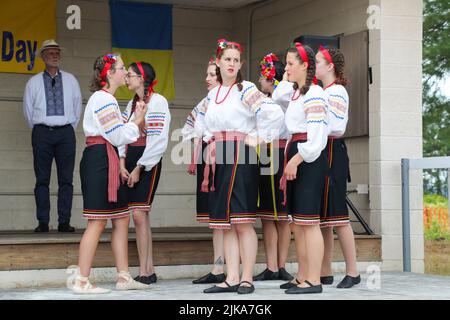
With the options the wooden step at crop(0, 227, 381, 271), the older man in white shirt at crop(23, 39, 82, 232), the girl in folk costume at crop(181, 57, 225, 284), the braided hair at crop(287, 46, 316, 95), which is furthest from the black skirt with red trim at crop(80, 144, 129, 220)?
the older man in white shirt at crop(23, 39, 82, 232)

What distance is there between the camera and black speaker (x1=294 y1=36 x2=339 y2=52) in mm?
7598

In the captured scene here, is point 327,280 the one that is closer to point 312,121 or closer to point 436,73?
point 312,121

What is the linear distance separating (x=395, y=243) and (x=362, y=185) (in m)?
0.57

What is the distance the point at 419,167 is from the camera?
7438 mm

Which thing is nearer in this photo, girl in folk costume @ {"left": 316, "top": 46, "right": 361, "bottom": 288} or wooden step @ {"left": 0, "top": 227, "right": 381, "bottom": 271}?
girl in folk costume @ {"left": 316, "top": 46, "right": 361, "bottom": 288}

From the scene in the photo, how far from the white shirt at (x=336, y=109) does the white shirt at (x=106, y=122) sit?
132 centimetres

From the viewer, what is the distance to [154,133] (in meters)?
6.25

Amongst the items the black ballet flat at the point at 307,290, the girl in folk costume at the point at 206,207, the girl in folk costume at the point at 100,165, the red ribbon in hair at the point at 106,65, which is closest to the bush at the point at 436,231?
the girl in folk costume at the point at 206,207

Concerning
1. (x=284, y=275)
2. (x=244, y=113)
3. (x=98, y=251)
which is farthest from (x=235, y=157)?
(x=98, y=251)

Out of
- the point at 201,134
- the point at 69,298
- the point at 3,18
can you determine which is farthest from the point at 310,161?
the point at 3,18

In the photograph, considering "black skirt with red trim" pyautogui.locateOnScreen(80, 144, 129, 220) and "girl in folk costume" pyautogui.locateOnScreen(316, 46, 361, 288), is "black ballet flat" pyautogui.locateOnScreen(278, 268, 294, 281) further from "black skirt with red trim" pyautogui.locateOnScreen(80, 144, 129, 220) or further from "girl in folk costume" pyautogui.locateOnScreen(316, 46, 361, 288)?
"black skirt with red trim" pyautogui.locateOnScreen(80, 144, 129, 220)

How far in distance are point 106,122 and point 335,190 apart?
158 centimetres

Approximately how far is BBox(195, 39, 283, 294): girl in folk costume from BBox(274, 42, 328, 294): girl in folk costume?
0.20 meters

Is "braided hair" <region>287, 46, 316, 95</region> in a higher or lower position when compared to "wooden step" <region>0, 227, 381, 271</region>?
higher
